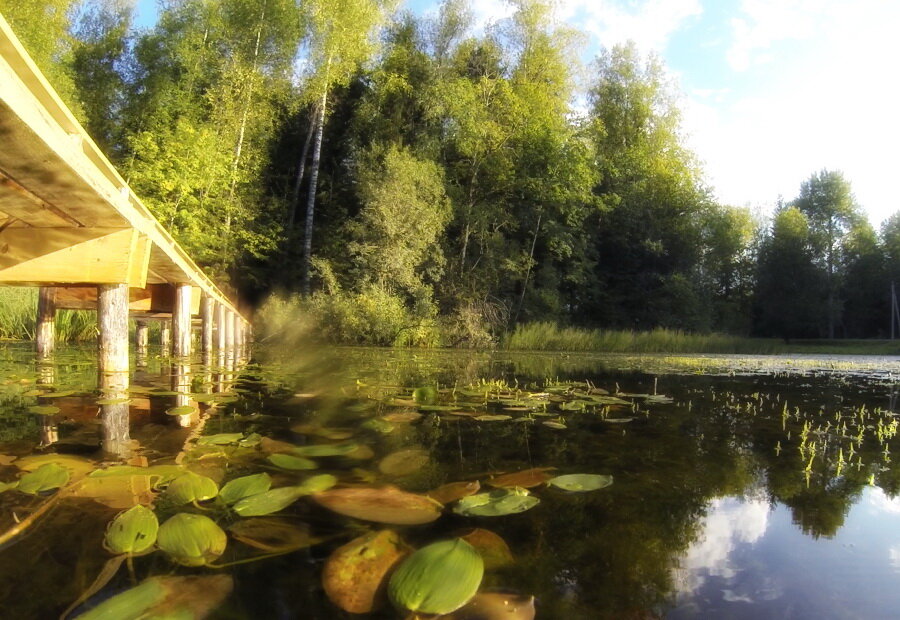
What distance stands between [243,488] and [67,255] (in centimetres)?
330

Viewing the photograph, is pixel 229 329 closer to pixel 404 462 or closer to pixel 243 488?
pixel 404 462

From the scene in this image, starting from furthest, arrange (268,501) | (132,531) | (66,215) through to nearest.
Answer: (66,215) → (268,501) → (132,531)

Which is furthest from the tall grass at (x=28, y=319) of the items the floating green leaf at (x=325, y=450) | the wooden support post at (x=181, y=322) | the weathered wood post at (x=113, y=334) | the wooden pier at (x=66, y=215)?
the floating green leaf at (x=325, y=450)

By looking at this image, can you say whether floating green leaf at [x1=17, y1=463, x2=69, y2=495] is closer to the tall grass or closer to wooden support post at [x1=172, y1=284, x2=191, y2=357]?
wooden support post at [x1=172, y1=284, x2=191, y2=357]

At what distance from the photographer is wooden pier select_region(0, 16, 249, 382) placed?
2.24 m

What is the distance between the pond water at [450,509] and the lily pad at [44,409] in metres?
0.08

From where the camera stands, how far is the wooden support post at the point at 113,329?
401 cm

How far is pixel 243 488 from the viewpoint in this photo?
1520 millimetres

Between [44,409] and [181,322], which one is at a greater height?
[181,322]

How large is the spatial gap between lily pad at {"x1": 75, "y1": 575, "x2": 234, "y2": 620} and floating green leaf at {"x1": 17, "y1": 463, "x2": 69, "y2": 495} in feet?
2.39

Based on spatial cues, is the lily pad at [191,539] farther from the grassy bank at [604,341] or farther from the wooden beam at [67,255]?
the grassy bank at [604,341]

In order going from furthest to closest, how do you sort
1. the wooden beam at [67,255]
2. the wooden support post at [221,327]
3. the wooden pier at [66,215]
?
the wooden support post at [221,327]
the wooden beam at [67,255]
the wooden pier at [66,215]

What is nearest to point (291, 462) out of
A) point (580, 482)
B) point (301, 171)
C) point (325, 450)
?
point (325, 450)

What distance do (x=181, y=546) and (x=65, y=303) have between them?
333 inches
